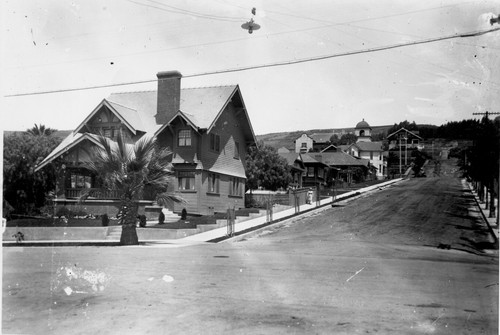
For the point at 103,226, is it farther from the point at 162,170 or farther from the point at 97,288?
the point at 97,288

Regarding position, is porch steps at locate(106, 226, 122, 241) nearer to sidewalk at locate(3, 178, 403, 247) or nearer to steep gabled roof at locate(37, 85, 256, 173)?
sidewalk at locate(3, 178, 403, 247)

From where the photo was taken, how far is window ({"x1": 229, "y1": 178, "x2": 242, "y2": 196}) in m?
33.5

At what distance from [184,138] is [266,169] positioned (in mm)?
10478

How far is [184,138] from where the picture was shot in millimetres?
29547

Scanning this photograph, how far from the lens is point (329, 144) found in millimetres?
69062

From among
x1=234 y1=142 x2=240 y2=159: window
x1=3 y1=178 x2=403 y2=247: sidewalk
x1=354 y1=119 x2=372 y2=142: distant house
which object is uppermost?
x1=354 y1=119 x2=372 y2=142: distant house

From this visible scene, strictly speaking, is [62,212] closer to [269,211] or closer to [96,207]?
[96,207]

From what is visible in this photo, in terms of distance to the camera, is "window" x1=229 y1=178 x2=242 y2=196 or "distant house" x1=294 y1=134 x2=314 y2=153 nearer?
"window" x1=229 y1=178 x2=242 y2=196

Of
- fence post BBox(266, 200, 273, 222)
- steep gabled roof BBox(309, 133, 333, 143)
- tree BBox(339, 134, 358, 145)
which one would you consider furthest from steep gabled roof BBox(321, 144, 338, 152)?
fence post BBox(266, 200, 273, 222)

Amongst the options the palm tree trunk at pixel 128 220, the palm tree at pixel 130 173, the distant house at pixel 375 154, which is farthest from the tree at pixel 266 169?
the distant house at pixel 375 154

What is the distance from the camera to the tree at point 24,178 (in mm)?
30156

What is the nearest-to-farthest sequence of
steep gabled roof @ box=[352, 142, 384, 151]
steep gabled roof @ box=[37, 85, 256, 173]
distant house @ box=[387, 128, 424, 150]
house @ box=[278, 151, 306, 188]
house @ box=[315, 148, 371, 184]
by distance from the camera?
1. steep gabled roof @ box=[37, 85, 256, 173]
2. house @ box=[278, 151, 306, 188]
3. house @ box=[315, 148, 371, 184]
4. distant house @ box=[387, 128, 424, 150]
5. steep gabled roof @ box=[352, 142, 384, 151]

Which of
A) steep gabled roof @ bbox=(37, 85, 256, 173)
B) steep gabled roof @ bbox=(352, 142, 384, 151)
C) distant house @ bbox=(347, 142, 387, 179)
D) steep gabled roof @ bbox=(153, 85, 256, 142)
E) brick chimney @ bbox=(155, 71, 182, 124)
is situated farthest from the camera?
steep gabled roof @ bbox=(352, 142, 384, 151)

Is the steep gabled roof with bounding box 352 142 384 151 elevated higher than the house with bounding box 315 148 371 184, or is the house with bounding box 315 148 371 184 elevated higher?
the steep gabled roof with bounding box 352 142 384 151
